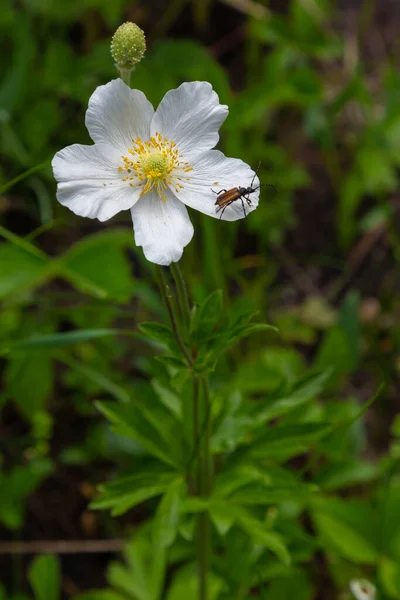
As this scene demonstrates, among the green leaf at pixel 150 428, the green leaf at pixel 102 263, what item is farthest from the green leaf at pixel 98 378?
the green leaf at pixel 150 428

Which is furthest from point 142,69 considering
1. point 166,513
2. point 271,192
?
point 166,513

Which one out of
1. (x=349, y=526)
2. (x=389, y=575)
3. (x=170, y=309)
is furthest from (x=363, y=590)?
(x=170, y=309)

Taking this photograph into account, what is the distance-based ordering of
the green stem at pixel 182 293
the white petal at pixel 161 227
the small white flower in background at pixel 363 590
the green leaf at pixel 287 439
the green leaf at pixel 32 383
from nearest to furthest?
the white petal at pixel 161 227 → the green stem at pixel 182 293 → the green leaf at pixel 287 439 → the small white flower in background at pixel 363 590 → the green leaf at pixel 32 383

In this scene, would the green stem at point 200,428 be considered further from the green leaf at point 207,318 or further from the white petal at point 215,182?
the white petal at point 215,182

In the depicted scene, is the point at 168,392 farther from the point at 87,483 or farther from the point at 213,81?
the point at 213,81

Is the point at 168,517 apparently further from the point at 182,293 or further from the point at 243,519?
the point at 182,293

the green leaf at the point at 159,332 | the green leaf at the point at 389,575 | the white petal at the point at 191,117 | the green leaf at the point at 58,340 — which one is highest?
the white petal at the point at 191,117
